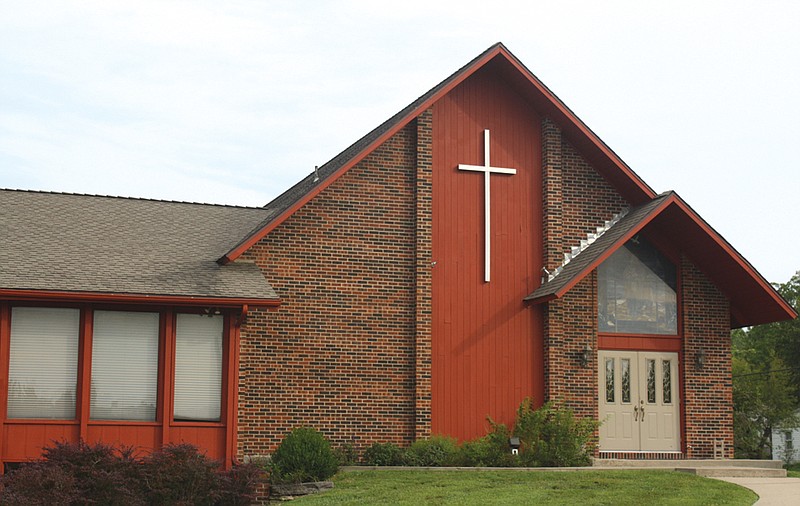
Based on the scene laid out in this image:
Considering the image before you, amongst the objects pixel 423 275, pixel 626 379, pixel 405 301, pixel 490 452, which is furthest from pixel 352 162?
pixel 626 379

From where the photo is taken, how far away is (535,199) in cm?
2230

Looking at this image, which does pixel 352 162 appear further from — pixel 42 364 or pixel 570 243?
pixel 42 364

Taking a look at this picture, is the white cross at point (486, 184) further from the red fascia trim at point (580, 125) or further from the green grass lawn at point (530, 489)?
the green grass lawn at point (530, 489)

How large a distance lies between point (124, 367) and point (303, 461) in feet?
11.4

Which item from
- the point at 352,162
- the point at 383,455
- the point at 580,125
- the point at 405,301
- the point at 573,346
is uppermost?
the point at 580,125

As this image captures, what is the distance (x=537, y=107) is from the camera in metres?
22.4

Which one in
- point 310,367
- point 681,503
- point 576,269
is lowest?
point 681,503

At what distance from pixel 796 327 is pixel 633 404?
32.6 metres

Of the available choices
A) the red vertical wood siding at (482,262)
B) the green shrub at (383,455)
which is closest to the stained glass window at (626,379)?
the red vertical wood siding at (482,262)

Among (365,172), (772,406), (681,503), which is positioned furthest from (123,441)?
(772,406)

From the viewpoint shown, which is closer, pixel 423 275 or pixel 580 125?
pixel 423 275

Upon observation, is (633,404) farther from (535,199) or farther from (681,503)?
(681,503)

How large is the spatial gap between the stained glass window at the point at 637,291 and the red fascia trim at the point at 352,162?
4764 mm

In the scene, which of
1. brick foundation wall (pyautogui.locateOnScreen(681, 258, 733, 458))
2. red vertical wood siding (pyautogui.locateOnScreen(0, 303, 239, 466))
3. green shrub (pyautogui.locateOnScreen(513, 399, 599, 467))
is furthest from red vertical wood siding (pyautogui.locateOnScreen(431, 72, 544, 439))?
red vertical wood siding (pyautogui.locateOnScreen(0, 303, 239, 466))
